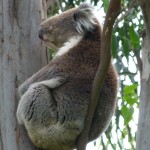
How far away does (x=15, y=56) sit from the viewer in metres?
2.59

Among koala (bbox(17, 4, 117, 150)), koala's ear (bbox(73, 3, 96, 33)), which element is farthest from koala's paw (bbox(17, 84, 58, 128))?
koala's ear (bbox(73, 3, 96, 33))

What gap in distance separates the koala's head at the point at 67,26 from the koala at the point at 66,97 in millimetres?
78

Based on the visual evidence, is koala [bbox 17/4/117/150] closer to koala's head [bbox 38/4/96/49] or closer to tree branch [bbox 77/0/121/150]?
koala's head [bbox 38/4/96/49]

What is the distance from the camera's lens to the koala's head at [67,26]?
3094 mm

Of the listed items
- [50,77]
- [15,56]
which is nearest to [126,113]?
[50,77]

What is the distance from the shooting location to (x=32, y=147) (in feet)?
8.21

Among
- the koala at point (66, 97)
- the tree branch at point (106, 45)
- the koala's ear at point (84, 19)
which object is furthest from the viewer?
the koala's ear at point (84, 19)

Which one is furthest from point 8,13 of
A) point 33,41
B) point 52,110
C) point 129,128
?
point 129,128

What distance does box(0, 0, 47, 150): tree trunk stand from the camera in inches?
97.2

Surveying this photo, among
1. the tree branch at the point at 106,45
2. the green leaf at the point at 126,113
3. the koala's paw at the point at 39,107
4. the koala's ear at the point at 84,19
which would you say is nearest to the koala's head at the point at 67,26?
the koala's ear at the point at 84,19

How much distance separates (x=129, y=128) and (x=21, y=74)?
1.42 m

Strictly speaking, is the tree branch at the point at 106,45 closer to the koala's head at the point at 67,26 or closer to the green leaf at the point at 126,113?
the green leaf at the point at 126,113

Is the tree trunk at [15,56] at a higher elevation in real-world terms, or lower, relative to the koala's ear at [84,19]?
lower

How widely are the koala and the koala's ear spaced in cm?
Answer: 4
